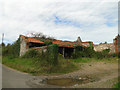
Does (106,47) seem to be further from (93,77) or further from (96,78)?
(96,78)

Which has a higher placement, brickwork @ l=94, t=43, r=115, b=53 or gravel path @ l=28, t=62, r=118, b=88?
brickwork @ l=94, t=43, r=115, b=53

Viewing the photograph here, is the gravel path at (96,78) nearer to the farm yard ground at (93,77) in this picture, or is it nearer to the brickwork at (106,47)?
the farm yard ground at (93,77)

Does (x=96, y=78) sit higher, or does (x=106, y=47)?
(x=106, y=47)

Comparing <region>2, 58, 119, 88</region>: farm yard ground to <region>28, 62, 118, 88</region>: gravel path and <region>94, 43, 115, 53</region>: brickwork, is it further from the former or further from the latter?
<region>94, 43, 115, 53</region>: brickwork

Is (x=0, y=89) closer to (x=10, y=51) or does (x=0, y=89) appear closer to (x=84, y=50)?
(x=84, y=50)

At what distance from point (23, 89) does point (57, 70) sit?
18.0 ft

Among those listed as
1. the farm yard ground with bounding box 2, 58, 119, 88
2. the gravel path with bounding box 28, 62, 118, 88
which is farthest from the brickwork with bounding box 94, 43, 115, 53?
the gravel path with bounding box 28, 62, 118, 88

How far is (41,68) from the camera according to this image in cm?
1088

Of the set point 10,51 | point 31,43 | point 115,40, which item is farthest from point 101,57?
point 10,51

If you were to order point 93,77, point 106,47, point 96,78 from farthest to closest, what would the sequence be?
point 106,47 → point 93,77 → point 96,78

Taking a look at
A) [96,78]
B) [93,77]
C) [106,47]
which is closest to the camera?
[96,78]

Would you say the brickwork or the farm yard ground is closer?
the farm yard ground

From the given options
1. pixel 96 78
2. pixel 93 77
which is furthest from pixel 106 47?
pixel 96 78

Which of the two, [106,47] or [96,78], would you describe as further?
[106,47]
